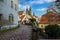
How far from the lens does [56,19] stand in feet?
148

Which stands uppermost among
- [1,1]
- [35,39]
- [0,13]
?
[1,1]

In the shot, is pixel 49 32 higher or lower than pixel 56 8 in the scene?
lower

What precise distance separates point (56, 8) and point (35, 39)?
137 ft

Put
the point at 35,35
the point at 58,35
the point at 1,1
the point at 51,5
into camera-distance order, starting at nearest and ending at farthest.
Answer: the point at 35,35 < the point at 1,1 < the point at 58,35 < the point at 51,5

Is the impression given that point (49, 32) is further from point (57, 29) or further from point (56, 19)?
point (56, 19)

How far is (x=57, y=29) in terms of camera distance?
19516 millimetres

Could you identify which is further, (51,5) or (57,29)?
(51,5)

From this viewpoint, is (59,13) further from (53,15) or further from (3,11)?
(3,11)

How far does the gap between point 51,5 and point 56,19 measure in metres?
6.50

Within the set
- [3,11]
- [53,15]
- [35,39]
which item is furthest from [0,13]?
[53,15]

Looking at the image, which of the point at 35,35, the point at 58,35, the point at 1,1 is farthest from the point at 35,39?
the point at 58,35

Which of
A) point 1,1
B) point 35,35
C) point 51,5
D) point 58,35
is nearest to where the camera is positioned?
point 35,35

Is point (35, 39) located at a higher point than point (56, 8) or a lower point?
lower

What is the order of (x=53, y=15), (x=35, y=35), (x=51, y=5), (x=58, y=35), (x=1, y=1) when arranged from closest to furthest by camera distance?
(x=35, y=35)
(x=1, y=1)
(x=58, y=35)
(x=51, y=5)
(x=53, y=15)
